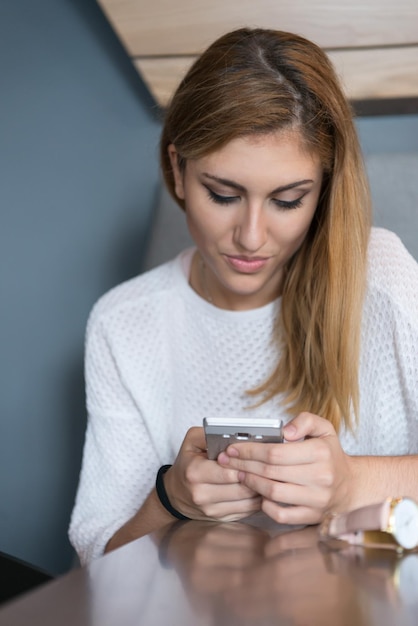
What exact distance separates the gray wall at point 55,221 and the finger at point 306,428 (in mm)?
830

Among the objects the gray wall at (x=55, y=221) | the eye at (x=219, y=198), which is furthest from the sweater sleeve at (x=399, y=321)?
the gray wall at (x=55, y=221)

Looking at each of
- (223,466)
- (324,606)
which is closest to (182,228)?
(223,466)

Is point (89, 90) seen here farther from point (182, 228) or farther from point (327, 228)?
point (327, 228)

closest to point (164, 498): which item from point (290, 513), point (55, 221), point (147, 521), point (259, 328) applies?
point (147, 521)

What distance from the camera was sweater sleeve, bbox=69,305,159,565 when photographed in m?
1.41

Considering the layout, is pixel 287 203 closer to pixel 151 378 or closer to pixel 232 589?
pixel 151 378

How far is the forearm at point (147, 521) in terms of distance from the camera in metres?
1.18

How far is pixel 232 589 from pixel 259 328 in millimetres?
684

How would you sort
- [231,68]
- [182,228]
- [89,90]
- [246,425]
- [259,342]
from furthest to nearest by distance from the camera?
[89,90]
[182,228]
[259,342]
[231,68]
[246,425]

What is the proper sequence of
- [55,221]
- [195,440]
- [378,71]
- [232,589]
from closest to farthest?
[232,589]
[195,440]
[378,71]
[55,221]

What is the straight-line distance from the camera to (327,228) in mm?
1251

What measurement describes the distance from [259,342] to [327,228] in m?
0.23

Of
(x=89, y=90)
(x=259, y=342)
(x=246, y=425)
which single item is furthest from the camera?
(x=89, y=90)

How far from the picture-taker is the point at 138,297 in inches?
57.1
